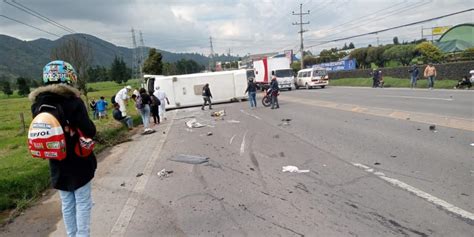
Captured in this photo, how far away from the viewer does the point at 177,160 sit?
9023 mm

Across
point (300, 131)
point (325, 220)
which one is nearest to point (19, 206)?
point (325, 220)

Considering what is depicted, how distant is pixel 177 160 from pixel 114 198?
272 centimetres

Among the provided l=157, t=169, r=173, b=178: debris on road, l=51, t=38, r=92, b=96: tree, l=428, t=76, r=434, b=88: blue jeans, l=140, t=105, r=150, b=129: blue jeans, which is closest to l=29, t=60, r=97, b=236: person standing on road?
l=157, t=169, r=173, b=178: debris on road

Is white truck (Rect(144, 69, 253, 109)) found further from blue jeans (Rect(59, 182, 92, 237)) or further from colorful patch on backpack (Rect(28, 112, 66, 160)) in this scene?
colorful patch on backpack (Rect(28, 112, 66, 160))

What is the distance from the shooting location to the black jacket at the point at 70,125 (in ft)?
11.8

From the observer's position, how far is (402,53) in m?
55.2

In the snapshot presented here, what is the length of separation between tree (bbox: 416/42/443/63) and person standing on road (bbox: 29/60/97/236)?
47441mm

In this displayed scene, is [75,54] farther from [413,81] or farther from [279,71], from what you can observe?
[413,81]

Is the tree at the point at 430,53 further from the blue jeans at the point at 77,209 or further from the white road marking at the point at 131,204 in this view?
the blue jeans at the point at 77,209

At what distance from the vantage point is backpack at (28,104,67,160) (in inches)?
137

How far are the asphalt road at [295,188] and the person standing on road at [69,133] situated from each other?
1051 mm

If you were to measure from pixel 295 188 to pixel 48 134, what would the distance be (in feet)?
12.2

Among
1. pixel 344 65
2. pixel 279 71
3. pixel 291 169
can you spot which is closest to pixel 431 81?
pixel 279 71

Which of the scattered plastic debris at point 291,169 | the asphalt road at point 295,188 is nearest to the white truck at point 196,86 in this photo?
the asphalt road at point 295,188
